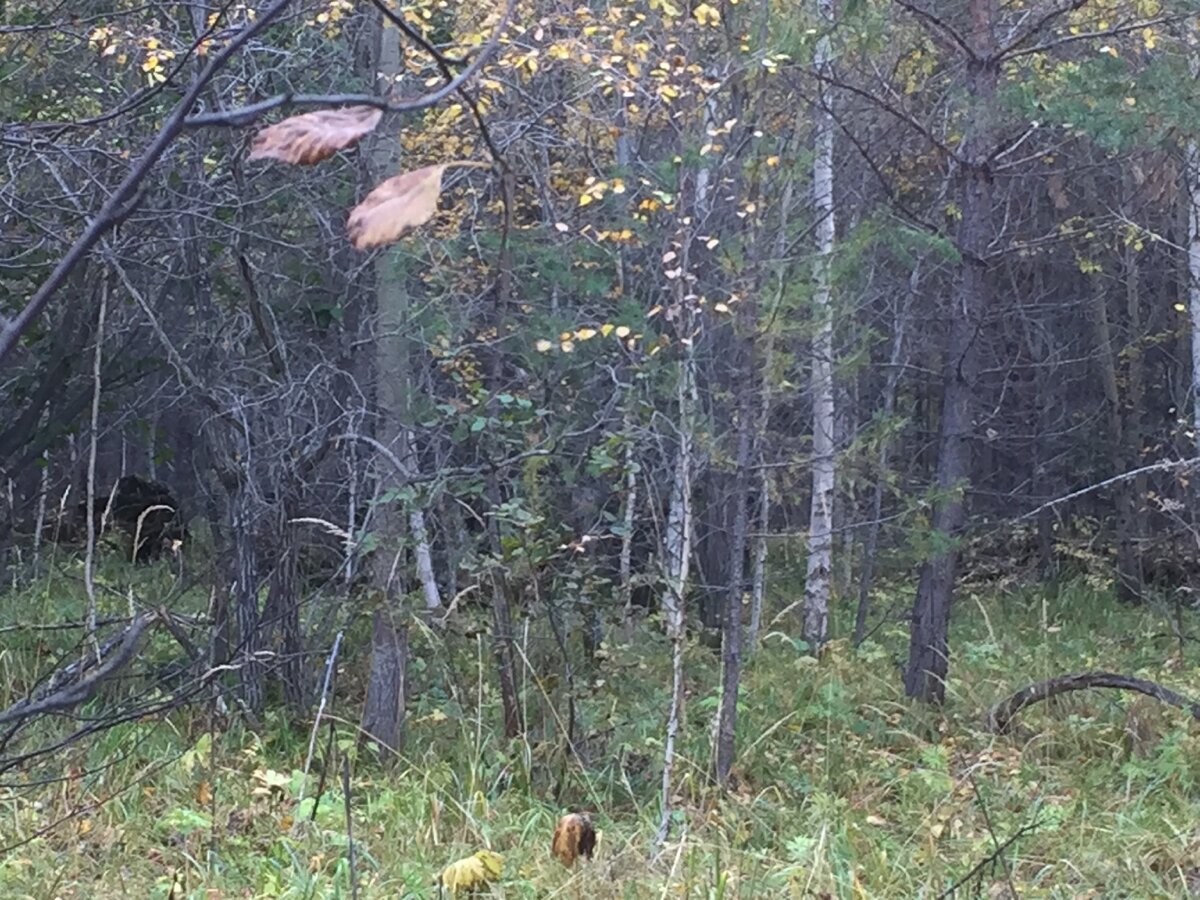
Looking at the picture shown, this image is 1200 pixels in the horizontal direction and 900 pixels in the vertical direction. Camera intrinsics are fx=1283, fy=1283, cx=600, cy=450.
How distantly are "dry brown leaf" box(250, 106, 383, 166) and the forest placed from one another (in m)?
Answer: 1.26

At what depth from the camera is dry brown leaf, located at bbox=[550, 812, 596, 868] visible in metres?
3.96

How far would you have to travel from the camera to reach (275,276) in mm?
8086

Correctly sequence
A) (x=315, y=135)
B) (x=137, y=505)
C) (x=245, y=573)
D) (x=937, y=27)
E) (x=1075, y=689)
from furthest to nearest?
(x=137, y=505) → (x=937, y=27) → (x=1075, y=689) → (x=245, y=573) → (x=315, y=135)

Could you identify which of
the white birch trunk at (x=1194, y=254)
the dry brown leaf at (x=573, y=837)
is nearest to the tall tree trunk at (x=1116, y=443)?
the white birch trunk at (x=1194, y=254)

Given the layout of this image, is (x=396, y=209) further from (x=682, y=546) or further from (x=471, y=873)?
(x=682, y=546)

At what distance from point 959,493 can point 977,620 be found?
211 inches

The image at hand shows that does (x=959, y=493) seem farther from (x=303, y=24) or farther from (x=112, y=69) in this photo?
(x=112, y=69)

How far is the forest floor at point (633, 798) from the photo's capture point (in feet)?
14.1

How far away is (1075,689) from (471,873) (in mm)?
3936

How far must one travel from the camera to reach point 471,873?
13.3 feet


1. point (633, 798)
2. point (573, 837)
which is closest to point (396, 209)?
point (573, 837)

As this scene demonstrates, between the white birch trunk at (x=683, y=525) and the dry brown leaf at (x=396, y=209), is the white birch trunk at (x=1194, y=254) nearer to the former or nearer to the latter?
the white birch trunk at (x=683, y=525)

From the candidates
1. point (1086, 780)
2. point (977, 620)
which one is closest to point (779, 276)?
point (1086, 780)

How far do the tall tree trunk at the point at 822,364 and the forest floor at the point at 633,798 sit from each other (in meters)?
1.24
